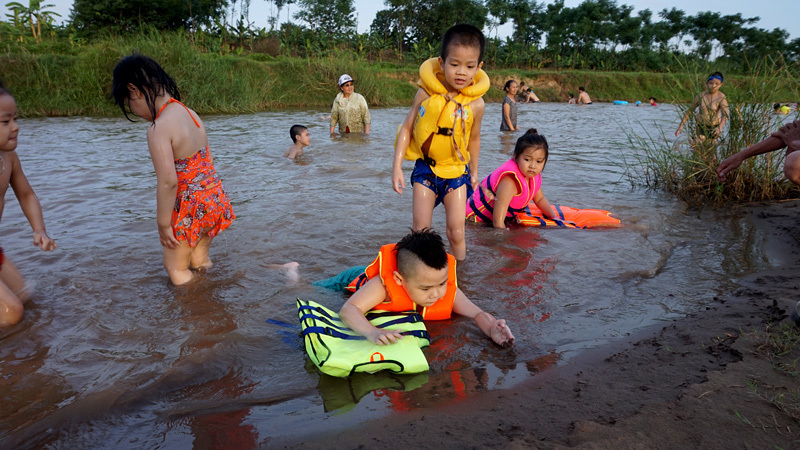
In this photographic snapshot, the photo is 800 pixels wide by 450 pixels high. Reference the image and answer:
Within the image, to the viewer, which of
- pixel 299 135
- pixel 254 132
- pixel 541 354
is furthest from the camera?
pixel 254 132

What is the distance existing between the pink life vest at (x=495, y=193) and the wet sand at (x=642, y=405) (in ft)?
8.21

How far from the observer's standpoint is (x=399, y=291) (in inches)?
126

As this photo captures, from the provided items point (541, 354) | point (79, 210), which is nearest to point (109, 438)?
point (541, 354)

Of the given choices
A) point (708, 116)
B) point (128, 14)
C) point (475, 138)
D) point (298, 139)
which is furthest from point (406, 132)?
point (128, 14)

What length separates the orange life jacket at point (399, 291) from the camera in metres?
3.20

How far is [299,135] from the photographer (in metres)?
8.98

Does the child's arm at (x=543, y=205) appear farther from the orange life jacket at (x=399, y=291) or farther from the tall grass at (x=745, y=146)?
the orange life jacket at (x=399, y=291)

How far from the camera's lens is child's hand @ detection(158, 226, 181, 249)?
356 centimetres

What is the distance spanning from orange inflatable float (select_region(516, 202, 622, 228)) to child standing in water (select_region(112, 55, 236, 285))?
10.0 ft

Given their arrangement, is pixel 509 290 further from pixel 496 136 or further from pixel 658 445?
pixel 496 136

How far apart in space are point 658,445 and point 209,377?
2.04m

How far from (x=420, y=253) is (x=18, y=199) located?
103 inches

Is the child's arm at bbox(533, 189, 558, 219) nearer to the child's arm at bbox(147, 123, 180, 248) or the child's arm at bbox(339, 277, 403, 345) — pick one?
the child's arm at bbox(339, 277, 403, 345)

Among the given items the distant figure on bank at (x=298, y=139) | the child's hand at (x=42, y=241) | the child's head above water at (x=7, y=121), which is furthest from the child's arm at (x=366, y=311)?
the distant figure on bank at (x=298, y=139)
